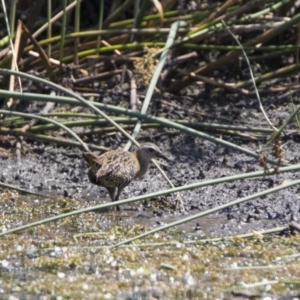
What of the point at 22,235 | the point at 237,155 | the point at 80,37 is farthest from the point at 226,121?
the point at 22,235

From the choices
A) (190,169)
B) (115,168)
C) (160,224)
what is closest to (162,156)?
(190,169)

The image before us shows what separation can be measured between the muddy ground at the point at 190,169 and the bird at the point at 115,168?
0.57 ft

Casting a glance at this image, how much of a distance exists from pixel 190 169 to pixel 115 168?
0.99 m

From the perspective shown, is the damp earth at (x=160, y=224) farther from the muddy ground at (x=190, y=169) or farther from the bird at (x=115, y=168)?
the bird at (x=115, y=168)

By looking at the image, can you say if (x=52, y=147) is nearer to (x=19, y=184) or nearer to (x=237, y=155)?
(x=19, y=184)

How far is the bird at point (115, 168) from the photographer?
23.7 ft

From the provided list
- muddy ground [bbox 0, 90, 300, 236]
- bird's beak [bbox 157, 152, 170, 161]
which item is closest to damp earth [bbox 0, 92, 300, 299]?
muddy ground [bbox 0, 90, 300, 236]

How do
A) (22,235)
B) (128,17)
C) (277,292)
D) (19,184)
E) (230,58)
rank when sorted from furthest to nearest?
(128,17), (230,58), (19,184), (22,235), (277,292)

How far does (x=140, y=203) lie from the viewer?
7301 millimetres

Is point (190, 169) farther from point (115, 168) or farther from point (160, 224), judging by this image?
point (160, 224)

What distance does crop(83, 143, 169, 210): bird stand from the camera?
7.22 metres

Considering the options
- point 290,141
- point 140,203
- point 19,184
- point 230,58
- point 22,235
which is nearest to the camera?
point 22,235

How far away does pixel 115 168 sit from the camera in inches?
284

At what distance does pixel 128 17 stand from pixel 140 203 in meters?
2.87
